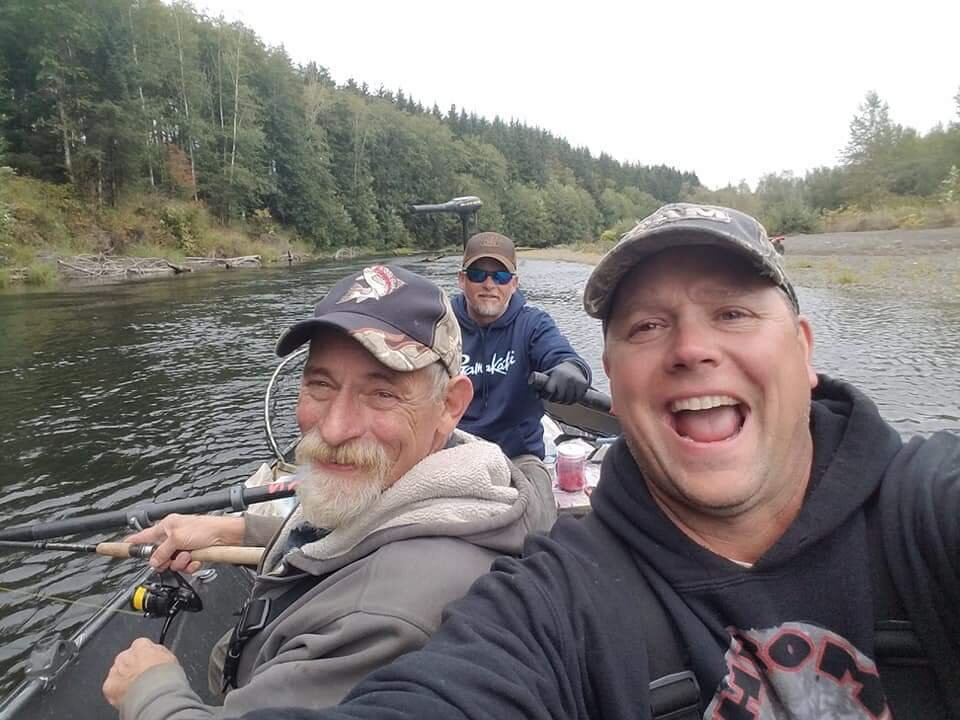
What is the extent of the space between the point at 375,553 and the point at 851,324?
628 inches

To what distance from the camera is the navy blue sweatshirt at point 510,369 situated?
13.8 ft

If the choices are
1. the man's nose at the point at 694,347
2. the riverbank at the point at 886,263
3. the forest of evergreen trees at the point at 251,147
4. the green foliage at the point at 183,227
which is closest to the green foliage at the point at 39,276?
the forest of evergreen trees at the point at 251,147

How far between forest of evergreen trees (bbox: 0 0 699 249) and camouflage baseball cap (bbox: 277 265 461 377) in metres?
40.8

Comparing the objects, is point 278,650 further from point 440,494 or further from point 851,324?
point 851,324

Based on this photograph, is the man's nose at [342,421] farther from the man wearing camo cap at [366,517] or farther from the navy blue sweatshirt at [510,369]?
the navy blue sweatshirt at [510,369]

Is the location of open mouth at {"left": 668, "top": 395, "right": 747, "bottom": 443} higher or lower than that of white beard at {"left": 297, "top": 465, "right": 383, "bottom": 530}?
higher

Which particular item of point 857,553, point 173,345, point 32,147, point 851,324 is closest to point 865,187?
point 851,324

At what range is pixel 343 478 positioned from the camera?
1.65 meters

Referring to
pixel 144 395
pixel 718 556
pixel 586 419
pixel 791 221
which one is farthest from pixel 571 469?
pixel 791 221

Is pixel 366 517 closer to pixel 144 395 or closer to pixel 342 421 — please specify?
pixel 342 421

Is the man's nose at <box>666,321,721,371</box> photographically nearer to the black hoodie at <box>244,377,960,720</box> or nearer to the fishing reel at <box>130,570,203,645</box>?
the black hoodie at <box>244,377,960,720</box>

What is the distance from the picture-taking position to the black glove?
3707 mm

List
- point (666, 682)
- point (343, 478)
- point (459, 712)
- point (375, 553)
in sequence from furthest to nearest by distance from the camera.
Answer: point (343, 478) → point (375, 553) → point (666, 682) → point (459, 712)

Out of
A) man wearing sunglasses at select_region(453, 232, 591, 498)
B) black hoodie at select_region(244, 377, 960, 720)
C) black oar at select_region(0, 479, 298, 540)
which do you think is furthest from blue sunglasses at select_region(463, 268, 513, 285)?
black hoodie at select_region(244, 377, 960, 720)
